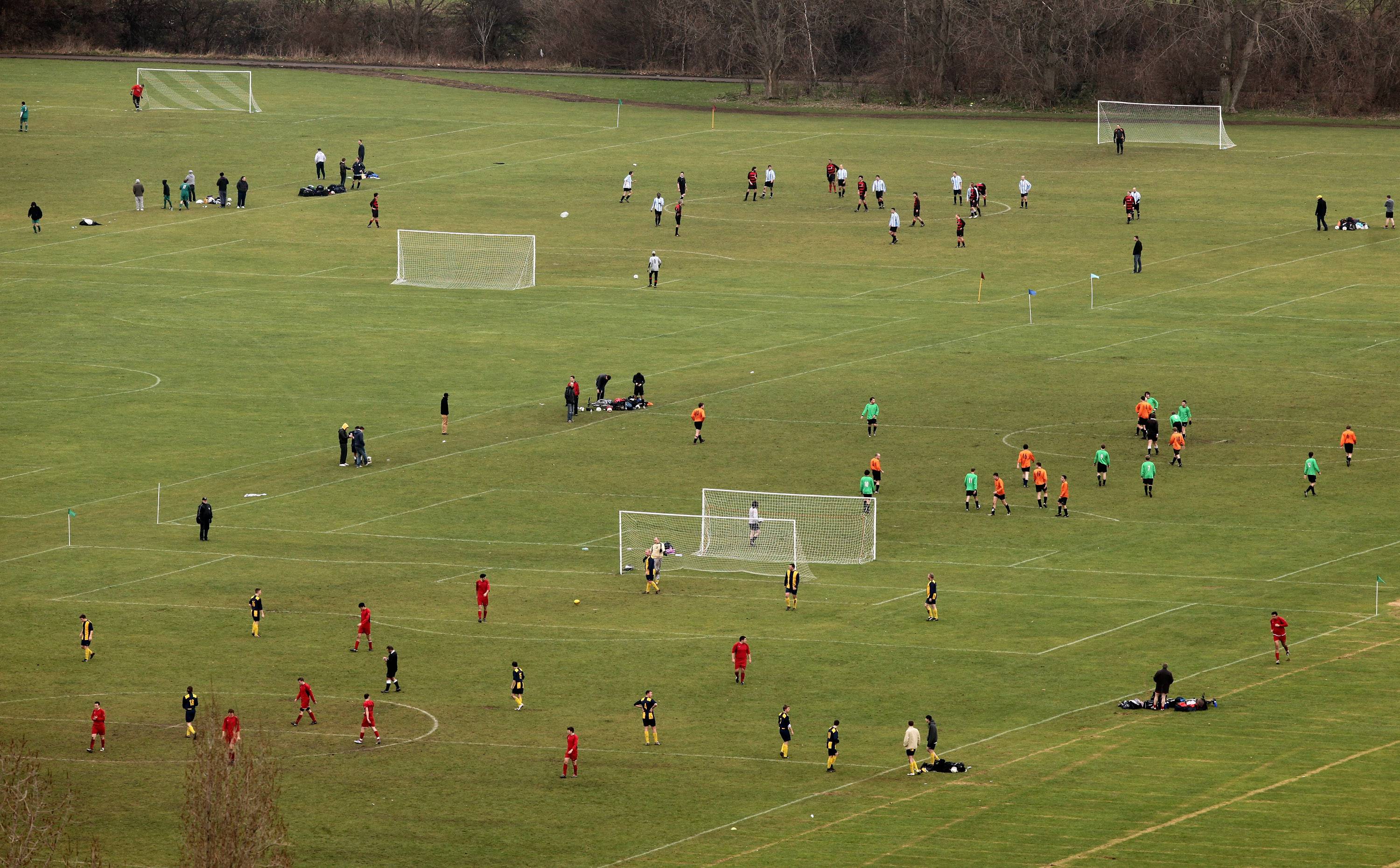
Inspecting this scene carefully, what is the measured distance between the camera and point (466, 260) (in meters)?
105

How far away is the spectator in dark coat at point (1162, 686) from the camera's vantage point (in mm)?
47719

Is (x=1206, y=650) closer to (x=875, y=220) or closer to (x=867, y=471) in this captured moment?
(x=867, y=471)

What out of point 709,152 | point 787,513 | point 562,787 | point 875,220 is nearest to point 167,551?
point 787,513

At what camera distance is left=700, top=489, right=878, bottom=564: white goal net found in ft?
201

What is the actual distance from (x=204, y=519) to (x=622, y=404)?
67.3 feet

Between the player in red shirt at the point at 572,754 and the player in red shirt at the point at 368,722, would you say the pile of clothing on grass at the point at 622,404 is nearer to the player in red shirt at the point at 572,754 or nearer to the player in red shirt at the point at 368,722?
the player in red shirt at the point at 368,722

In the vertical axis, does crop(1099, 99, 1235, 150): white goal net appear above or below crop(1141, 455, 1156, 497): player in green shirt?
above

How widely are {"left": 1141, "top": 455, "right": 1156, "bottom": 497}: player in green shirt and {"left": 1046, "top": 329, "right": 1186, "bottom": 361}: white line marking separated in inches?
740

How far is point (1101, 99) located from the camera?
139625 mm

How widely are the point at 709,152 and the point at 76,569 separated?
245 feet

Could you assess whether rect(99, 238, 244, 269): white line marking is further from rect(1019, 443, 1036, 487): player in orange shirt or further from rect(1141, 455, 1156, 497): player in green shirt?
rect(1141, 455, 1156, 497): player in green shirt

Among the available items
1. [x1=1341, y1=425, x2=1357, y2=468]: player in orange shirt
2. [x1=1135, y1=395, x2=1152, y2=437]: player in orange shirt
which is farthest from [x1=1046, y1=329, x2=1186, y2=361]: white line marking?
[x1=1341, y1=425, x2=1357, y2=468]: player in orange shirt

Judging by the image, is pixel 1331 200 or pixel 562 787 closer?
pixel 562 787

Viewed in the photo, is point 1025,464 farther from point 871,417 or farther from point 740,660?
point 740,660
